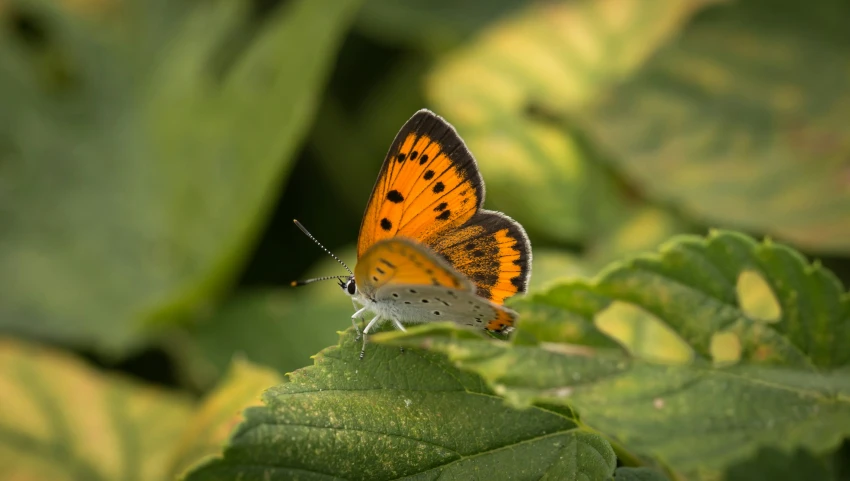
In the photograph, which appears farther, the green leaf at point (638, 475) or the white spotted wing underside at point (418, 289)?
the white spotted wing underside at point (418, 289)

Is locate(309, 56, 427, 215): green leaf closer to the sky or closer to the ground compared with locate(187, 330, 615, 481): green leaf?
closer to the sky

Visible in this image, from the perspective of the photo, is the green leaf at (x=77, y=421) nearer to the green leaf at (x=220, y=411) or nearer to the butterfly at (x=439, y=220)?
the green leaf at (x=220, y=411)

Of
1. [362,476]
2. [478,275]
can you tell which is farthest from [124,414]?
[362,476]

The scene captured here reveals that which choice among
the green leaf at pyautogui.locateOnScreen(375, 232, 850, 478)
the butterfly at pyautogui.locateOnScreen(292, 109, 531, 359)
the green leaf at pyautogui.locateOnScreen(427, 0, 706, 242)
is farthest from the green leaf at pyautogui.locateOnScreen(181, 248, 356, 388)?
the green leaf at pyautogui.locateOnScreen(375, 232, 850, 478)

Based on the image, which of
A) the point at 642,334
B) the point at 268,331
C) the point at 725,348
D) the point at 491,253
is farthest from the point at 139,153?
the point at 725,348

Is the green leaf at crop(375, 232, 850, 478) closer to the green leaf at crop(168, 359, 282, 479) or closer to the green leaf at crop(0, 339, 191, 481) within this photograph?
the green leaf at crop(168, 359, 282, 479)

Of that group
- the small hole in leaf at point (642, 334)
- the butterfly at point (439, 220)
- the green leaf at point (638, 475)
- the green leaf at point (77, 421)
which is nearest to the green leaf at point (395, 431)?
the green leaf at point (638, 475)

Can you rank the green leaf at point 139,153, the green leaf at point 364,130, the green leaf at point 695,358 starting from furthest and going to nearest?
the green leaf at point 364,130 → the green leaf at point 139,153 → the green leaf at point 695,358
